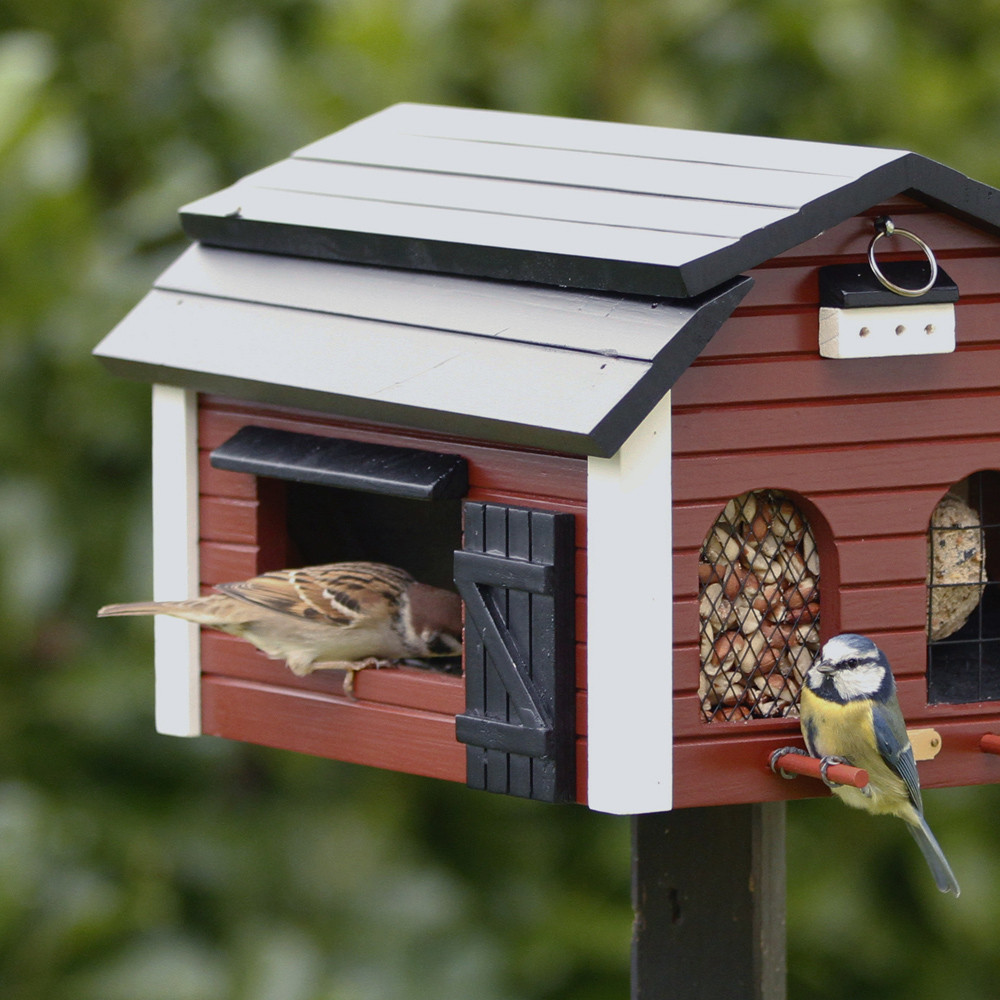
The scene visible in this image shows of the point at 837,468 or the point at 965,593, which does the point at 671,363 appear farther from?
the point at 965,593

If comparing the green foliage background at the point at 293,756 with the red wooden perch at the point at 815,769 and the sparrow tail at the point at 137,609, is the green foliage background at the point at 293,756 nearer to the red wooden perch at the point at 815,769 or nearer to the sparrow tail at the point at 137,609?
the sparrow tail at the point at 137,609

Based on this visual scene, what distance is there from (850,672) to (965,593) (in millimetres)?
527

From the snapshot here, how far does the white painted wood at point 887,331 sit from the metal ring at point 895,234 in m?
0.03

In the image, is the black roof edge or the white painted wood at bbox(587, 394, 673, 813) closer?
the black roof edge

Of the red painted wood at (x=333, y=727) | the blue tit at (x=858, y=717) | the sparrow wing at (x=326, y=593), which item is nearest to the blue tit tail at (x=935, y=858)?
the blue tit at (x=858, y=717)

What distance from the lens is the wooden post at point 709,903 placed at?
3717mm

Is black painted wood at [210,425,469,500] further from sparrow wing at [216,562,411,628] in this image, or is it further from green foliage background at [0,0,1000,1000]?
green foliage background at [0,0,1000,1000]

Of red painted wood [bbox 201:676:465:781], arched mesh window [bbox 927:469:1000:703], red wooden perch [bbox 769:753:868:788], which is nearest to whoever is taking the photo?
red wooden perch [bbox 769:753:868:788]

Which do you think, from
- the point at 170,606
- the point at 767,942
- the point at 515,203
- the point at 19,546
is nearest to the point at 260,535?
the point at 170,606

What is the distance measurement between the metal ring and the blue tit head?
0.58 m

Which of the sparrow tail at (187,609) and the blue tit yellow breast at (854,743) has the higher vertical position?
the sparrow tail at (187,609)

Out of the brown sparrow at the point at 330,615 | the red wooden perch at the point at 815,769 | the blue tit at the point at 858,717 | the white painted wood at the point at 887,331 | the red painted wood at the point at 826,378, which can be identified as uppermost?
the white painted wood at the point at 887,331

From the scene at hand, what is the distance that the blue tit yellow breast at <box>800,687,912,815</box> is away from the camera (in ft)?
10.8

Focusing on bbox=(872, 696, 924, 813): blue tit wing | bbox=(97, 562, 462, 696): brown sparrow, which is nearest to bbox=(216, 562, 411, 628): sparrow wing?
bbox=(97, 562, 462, 696): brown sparrow
